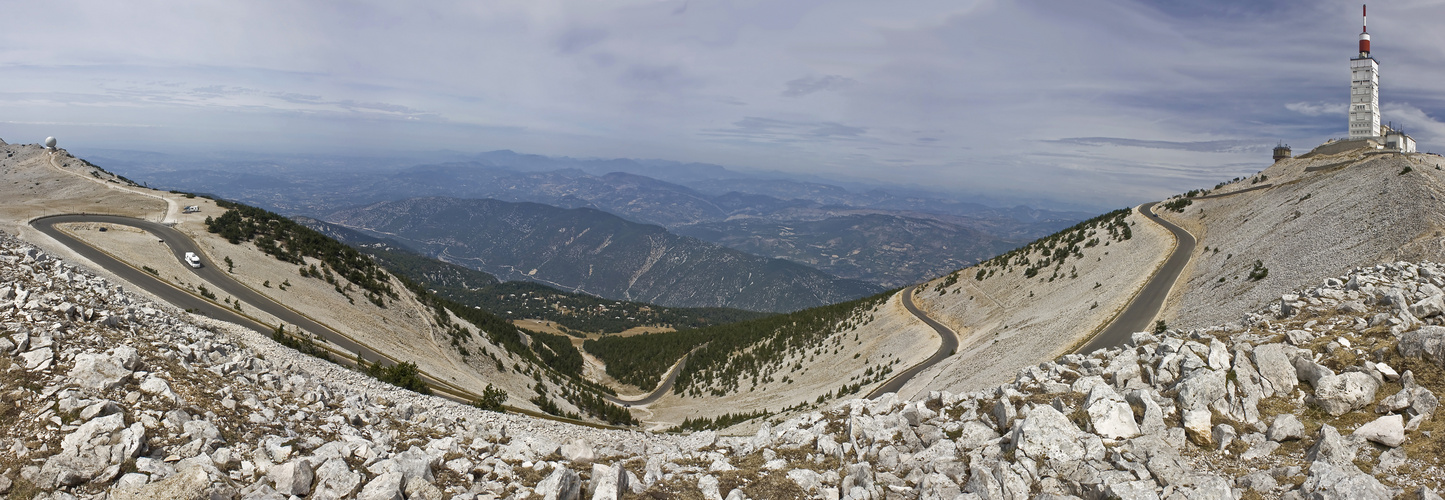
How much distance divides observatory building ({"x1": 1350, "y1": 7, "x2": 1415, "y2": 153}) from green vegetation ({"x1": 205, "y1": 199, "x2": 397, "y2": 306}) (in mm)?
97273

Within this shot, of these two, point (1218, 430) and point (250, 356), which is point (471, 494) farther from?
point (1218, 430)

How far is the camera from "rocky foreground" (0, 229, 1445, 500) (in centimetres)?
920

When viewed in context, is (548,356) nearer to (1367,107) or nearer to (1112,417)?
(1112,417)

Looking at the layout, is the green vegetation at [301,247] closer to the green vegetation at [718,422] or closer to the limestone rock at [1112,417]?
the green vegetation at [718,422]

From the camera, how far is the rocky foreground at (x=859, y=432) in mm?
9195

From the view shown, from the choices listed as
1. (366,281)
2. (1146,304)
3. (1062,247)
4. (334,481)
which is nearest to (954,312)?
(1062,247)

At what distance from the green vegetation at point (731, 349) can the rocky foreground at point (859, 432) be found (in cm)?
3933

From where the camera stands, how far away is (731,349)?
66.7 meters

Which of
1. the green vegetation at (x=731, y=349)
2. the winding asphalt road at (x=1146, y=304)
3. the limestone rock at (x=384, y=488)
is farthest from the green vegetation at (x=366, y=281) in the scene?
the winding asphalt road at (x=1146, y=304)

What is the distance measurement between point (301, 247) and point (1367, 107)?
4189 inches

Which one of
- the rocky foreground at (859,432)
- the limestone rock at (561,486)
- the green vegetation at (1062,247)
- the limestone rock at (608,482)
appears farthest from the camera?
the green vegetation at (1062,247)

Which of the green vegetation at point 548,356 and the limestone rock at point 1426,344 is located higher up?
the limestone rock at point 1426,344

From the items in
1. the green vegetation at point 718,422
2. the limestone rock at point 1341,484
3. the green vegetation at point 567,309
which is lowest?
the green vegetation at point 567,309

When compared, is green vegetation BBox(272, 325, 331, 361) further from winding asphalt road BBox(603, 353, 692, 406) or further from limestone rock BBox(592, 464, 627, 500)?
winding asphalt road BBox(603, 353, 692, 406)
